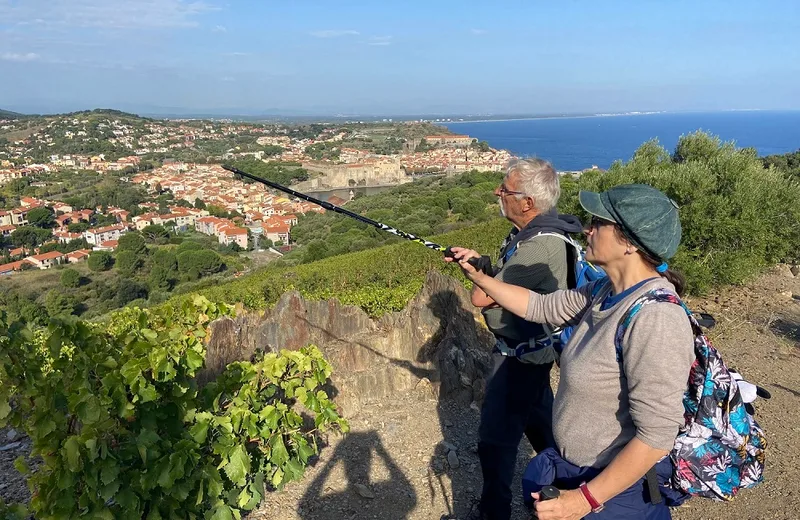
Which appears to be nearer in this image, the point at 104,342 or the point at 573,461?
the point at 573,461

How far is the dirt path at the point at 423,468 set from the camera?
3410mm

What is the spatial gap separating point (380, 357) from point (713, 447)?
3.89 meters

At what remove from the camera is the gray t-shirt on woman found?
1.42 metres

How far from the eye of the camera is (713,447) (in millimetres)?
1555

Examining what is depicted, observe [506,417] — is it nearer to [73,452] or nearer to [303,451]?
[303,451]

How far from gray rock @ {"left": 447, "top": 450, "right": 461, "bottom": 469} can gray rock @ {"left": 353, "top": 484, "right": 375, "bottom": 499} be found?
64cm

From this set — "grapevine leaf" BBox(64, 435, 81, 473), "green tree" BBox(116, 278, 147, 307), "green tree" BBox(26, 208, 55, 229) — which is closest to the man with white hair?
"grapevine leaf" BBox(64, 435, 81, 473)

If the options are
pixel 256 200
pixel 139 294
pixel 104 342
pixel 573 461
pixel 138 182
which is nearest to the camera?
pixel 573 461

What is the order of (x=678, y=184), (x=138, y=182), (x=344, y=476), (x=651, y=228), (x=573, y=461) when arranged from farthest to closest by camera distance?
(x=138, y=182)
(x=678, y=184)
(x=344, y=476)
(x=573, y=461)
(x=651, y=228)

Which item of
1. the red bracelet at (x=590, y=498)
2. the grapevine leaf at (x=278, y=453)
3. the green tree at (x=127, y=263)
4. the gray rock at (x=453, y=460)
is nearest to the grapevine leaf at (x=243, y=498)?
the grapevine leaf at (x=278, y=453)

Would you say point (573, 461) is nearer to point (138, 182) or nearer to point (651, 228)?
point (651, 228)

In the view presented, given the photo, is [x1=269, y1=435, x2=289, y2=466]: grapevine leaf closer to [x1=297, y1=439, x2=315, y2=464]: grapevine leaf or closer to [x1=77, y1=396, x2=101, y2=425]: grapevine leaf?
[x1=297, y1=439, x2=315, y2=464]: grapevine leaf

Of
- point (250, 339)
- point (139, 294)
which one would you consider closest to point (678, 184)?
point (250, 339)

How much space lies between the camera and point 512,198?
2.66 meters
